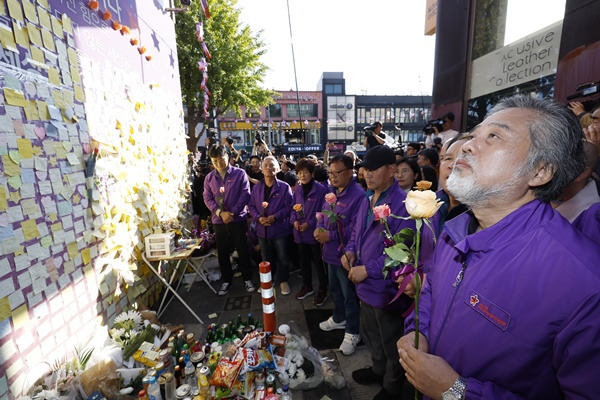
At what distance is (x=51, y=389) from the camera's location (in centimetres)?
219

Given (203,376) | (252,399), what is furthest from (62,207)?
(252,399)

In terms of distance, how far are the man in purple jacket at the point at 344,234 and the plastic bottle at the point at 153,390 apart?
1.88 m

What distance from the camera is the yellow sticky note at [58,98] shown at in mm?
2400

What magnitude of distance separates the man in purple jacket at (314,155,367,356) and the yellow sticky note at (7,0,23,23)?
2.87 metres

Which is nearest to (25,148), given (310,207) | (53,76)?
(53,76)

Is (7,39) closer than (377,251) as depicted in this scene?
Yes

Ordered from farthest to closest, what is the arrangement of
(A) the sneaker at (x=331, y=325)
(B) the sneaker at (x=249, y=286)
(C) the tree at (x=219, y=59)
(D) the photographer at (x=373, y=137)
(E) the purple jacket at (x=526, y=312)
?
(C) the tree at (x=219, y=59) < (D) the photographer at (x=373, y=137) < (B) the sneaker at (x=249, y=286) < (A) the sneaker at (x=331, y=325) < (E) the purple jacket at (x=526, y=312)

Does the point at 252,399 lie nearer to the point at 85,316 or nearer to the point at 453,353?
the point at 453,353

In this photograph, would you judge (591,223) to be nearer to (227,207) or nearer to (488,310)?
(488,310)

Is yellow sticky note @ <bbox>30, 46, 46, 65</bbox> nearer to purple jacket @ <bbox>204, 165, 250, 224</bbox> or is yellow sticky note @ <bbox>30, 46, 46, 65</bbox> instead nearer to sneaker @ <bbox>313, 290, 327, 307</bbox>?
purple jacket @ <bbox>204, 165, 250, 224</bbox>

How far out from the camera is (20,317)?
6.70ft

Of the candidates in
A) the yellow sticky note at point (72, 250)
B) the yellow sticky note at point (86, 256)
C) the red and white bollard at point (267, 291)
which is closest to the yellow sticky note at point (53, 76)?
the yellow sticky note at point (72, 250)

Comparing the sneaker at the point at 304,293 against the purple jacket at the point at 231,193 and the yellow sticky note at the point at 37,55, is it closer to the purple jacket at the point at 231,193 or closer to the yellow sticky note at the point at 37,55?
the purple jacket at the point at 231,193

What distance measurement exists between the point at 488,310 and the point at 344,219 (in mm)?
2223
